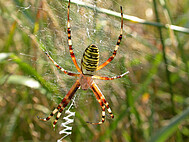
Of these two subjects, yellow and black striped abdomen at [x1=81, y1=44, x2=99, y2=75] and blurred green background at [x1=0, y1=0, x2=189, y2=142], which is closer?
yellow and black striped abdomen at [x1=81, y1=44, x2=99, y2=75]

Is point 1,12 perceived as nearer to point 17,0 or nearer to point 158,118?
point 17,0

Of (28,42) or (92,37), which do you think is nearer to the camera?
(92,37)

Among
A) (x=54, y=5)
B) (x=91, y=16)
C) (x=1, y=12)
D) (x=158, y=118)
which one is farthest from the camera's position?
(x=158, y=118)

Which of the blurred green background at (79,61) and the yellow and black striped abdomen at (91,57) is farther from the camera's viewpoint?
the blurred green background at (79,61)

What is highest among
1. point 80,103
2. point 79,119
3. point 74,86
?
point 74,86

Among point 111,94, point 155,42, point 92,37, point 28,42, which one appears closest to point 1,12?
point 28,42

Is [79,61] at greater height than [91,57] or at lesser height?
greater

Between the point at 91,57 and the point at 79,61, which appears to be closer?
the point at 91,57

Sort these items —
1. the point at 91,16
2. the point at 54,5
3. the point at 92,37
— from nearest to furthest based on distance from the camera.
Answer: the point at 54,5, the point at 91,16, the point at 92,37
